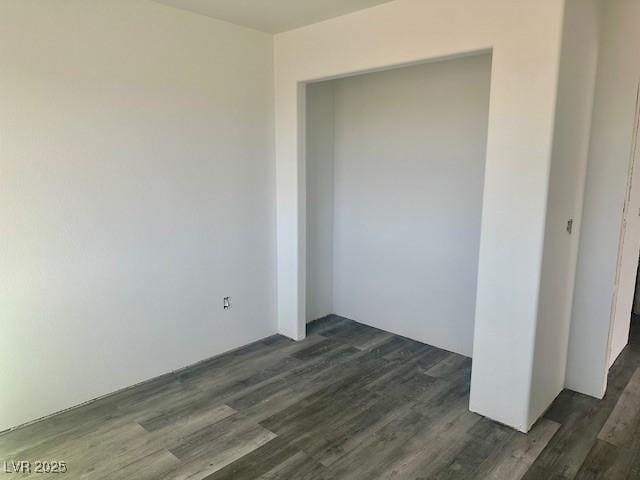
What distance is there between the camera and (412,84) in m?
3.65

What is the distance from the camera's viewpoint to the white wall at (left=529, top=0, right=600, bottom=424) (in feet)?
7.72

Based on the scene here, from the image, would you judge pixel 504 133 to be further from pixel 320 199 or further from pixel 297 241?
pixel 320 199

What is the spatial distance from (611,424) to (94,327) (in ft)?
10.6

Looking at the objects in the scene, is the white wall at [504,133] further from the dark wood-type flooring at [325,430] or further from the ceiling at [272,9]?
the dark wood-type flooring at [325,430]

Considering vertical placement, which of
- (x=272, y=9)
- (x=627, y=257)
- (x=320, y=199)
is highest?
(x=272, y=9)

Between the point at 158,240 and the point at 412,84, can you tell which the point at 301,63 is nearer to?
the point at 412,84

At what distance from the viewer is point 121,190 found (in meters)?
2.87

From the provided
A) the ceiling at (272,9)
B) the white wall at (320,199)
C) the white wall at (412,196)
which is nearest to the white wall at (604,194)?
the white wall at (412,196)

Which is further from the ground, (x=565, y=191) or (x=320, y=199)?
(x=565, y=191)

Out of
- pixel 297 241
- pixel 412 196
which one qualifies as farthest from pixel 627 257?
pixel 297 241

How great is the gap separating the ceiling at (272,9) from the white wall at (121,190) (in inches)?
4.8

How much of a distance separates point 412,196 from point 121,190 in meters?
2.24

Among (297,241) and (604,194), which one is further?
(297,241)

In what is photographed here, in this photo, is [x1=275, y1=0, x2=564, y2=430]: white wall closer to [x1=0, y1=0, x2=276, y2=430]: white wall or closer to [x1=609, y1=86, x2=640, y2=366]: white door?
[x1=609, y1=86, x2=640, y2=366]: white door
